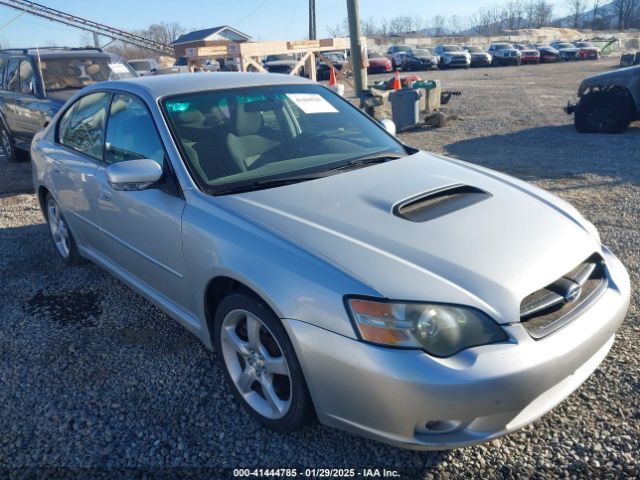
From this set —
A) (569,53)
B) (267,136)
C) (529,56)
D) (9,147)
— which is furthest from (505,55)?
(267,136)

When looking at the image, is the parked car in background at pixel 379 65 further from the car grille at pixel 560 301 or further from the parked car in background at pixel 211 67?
the car grille at pixel 560 301

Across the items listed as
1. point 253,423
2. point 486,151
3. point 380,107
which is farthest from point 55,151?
point 380,107

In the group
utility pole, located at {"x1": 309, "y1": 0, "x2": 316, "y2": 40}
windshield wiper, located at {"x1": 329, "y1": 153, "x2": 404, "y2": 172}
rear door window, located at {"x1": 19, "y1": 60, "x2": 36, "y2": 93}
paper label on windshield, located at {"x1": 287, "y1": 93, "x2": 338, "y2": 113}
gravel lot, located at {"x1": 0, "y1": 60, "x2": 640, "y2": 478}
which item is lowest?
gravel lot, located at {"x1": 0, "y1": 60, "x2": 640, "y2": 478}

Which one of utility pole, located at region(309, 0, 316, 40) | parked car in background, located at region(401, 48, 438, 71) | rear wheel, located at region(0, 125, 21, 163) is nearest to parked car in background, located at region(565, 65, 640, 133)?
rear wheel, located at region(0, 125, 21, 163)

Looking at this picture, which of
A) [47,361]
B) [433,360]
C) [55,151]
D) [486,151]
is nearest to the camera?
[433,360]

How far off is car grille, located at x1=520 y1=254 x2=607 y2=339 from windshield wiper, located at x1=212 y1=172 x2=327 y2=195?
133 centimetres

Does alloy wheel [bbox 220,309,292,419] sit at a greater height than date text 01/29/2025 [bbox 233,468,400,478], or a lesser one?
greater

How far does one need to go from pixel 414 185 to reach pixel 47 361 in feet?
8.02

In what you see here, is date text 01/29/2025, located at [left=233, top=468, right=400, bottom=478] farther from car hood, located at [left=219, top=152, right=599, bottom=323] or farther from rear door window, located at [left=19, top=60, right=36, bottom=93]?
rear door window, located at [left=19, top=60, right=36, bottom=93]

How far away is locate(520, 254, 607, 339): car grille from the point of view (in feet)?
7.02

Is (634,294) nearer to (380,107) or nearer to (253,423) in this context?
(253,423)

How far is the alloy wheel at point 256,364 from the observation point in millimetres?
2480

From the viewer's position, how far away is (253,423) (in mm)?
2662

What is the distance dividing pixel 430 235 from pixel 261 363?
1005mm
